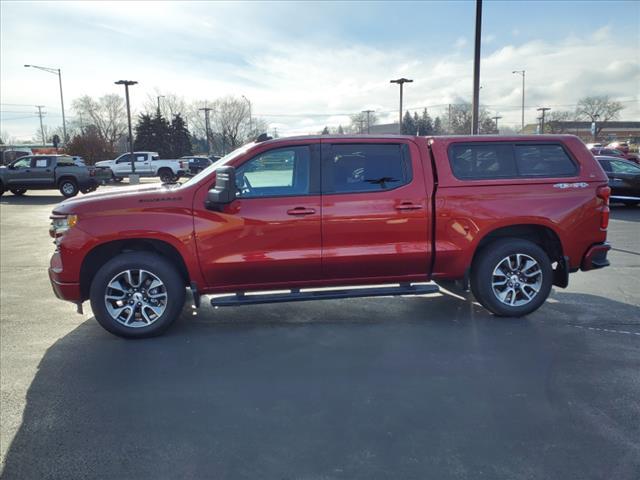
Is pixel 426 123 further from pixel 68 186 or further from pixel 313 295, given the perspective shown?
pixel 313 295

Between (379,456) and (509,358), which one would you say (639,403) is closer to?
(509,358)

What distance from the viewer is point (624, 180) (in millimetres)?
14867

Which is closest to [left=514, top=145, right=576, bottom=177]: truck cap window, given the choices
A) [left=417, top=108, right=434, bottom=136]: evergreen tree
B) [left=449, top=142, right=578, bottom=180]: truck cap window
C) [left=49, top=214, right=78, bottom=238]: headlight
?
[left=449, top=142, right=578, bottom=180]: truck cap window

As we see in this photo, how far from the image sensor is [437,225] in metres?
5.16

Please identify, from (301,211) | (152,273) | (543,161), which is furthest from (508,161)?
(152,273)

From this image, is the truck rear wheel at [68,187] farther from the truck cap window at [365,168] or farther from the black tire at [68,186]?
the truck cap window at [365,168]

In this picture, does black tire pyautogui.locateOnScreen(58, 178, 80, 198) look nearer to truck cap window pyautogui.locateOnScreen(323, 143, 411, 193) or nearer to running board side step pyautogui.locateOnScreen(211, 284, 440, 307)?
running board side step pyautogui.locateOnScreen(211, 284, 440, 307)

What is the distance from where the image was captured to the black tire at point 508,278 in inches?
210

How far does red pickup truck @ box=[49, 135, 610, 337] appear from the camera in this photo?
4824 mm

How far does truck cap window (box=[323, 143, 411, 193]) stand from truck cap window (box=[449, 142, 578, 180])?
58cm

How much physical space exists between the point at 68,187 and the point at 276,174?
66.8 feet

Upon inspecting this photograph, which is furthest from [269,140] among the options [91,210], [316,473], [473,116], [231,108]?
[231,108]

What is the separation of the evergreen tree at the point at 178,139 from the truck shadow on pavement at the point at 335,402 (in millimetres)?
62717

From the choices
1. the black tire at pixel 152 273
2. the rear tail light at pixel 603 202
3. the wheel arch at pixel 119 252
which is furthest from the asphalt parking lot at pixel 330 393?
the rear tail light at pixel 603 202
